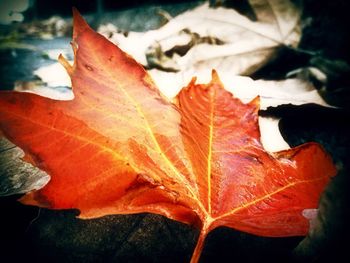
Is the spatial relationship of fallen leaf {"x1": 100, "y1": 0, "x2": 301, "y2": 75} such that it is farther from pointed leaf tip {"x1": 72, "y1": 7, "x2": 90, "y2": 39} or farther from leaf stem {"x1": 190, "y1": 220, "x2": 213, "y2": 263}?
leaf stem {"x1": 190, "y1": 220, "x2": 213, "y2": 263}

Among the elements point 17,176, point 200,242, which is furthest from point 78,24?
point 200,242

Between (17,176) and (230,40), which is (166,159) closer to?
(17,176)

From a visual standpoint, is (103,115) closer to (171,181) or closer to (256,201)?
(171,181)

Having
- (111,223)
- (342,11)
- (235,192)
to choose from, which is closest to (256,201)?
(235,192)

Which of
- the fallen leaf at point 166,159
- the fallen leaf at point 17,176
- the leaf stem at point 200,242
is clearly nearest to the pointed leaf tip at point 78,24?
the fallen leaf at point 166,159

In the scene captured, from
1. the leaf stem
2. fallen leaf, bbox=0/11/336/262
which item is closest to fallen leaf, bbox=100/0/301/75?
fallen leaf, bbox=0/11/336/262

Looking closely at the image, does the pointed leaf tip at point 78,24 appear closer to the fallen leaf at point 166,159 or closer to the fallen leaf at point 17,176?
the fallen leaf at point 166,159

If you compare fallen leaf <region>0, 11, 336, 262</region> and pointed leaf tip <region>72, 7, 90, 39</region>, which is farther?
pointed leaf tip <region>72, 7, 90, 39</region>

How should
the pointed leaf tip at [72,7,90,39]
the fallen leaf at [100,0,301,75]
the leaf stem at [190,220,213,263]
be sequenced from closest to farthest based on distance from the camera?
1. the leaf stem at [190,220,213,263]
2. the pointed leaf tip at [72,7,90,39]
3. the fallen leaf at [100,0,301,75]
